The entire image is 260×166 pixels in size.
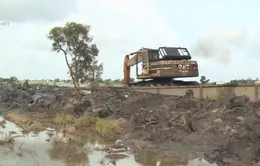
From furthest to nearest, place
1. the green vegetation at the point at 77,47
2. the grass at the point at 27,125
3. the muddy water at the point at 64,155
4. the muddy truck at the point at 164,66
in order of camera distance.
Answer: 1. the green vegetation at the point at 77,47
2. the muddy truck at the point at 164,66
3. the grass at the point at 27,125
4. the muddy water at the point at 64,155

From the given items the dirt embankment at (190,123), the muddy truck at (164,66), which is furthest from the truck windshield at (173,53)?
the dirt embankment at (190,123)

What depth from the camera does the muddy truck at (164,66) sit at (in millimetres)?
24562

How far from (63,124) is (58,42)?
2226 centimetres

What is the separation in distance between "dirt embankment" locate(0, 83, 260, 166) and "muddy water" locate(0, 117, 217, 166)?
950 millimetres

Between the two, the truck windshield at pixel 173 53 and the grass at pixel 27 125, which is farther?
the truck windshield at pixel 173 53

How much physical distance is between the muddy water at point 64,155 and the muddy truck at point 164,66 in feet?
28.4

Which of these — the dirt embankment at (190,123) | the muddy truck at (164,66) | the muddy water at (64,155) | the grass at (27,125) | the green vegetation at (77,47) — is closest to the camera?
the dirt embankment at (190,123)

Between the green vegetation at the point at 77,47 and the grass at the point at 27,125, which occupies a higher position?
the green vegetation at the point at 77,47

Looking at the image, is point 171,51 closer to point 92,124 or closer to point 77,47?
point 92,124

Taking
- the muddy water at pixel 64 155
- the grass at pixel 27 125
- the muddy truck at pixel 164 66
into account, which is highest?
the muddy truck at pixel 164 66

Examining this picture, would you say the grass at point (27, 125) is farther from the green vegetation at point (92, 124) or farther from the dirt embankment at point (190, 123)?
the dirt embankment at point (190, 123)

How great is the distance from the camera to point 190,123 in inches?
599

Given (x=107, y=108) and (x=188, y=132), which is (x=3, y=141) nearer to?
(x=188, y=132)

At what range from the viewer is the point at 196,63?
82.8ft
